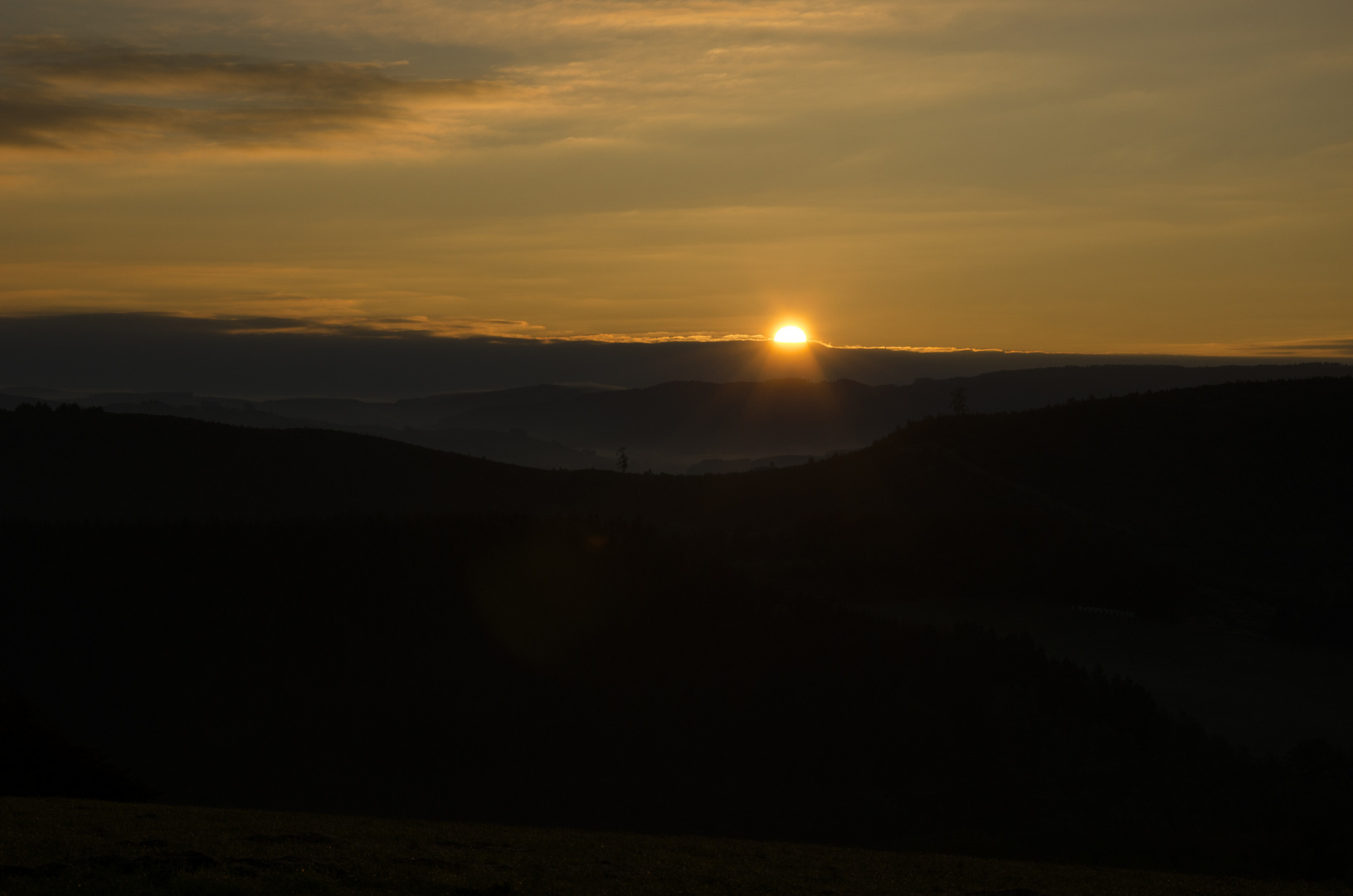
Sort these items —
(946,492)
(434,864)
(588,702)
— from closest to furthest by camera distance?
(434,864) < (588,702) < (946,492)

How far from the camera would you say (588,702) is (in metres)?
24.4

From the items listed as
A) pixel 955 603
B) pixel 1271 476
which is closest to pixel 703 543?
pixel 955 603

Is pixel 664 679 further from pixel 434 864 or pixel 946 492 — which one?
pixel 946 492

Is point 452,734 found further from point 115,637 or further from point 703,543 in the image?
point 703,543

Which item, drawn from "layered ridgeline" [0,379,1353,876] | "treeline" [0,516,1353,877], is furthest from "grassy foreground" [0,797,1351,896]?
"layered ridgeline" [0,379,1353,876]

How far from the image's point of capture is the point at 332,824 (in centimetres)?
1265

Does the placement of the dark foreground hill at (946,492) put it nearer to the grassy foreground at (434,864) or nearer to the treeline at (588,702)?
the treeline at (588,702)

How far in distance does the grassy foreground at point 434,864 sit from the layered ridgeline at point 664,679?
184 inches

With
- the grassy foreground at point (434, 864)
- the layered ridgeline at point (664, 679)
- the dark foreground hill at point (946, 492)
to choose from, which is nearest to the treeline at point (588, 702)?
the layered ridgeline at point (664, 679)

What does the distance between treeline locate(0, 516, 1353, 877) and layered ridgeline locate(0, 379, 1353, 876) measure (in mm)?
66

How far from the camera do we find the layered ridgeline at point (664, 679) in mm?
19156

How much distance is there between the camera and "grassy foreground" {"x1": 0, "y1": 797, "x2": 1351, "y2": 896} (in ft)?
27.3

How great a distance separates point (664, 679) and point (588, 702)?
1.84m

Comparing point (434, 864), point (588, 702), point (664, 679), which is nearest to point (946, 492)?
point (664, 679)
